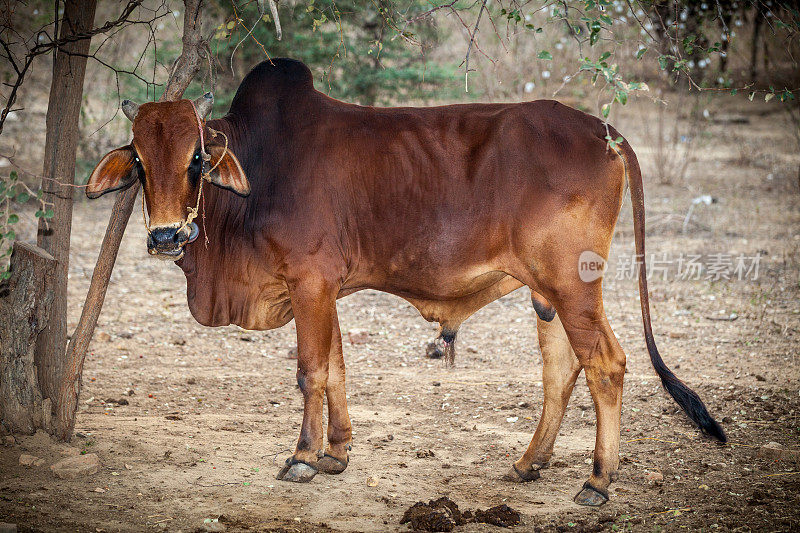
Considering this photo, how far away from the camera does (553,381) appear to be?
15.3 feet

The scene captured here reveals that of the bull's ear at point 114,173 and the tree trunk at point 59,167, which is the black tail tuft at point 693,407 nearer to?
the bull's ear at point 114,173

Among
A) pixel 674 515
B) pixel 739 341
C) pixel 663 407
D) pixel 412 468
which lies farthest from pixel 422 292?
pixel 739 341

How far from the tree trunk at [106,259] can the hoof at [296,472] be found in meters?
1.30

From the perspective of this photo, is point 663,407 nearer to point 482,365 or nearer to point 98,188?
point 482,365

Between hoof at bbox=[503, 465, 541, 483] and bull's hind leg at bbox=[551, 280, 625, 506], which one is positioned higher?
bull's hind leg at bbox=[551, 280, 625, 506]

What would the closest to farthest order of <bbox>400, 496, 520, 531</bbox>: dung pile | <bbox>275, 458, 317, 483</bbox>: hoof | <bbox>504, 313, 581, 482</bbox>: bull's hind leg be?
<bbox>400, 496, 520, 531</bbox>: dung pile < <bbox>275, 458, 317, 483</bbox>: hoof < <bbox>504, 313, 581, 482</bbox>: bull's hind leg

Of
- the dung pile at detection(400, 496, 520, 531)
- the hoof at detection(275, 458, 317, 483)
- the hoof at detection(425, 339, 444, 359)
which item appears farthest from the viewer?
the hoof at detection(425, 339, 444, 359)

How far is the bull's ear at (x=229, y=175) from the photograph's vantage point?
426 centimetres

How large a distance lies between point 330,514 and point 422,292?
1.34 meters

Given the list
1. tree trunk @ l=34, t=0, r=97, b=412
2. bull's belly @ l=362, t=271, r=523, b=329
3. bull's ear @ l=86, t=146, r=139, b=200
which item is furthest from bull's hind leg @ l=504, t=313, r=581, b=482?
tree trunk @ l=34, t=0, r=97, b=412

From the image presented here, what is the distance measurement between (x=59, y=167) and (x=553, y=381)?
3.16 meters

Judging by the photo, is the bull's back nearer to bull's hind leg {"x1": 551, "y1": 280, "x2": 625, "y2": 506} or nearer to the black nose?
bull's hind leg {"x1": 551, "y1": 280, "x2": 625, "y2": 506}

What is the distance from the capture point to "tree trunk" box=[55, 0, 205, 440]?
454 cm

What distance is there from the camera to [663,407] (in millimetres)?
5516
